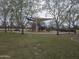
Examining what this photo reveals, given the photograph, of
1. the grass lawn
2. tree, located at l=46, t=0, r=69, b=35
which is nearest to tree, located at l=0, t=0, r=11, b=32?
tree, located at l=46, t=0, r=69, b=35

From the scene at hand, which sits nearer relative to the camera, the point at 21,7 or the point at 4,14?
the point at 21,7

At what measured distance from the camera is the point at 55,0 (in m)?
42.6

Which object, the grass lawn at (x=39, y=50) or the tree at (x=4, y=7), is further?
the tree at (x=4, y=7)

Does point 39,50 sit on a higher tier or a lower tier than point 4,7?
lower

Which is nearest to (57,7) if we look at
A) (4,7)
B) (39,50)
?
(4,7)

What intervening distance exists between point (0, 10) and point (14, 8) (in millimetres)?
4883

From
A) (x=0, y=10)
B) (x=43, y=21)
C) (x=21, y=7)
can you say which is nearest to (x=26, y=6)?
(x=21, y=7)

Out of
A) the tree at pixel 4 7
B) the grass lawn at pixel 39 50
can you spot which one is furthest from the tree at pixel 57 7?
the grass lawn at pixel 39 50

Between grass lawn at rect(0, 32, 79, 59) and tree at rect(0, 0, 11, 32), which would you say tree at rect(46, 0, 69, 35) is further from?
grass lawn at rect(0, 32, 79, 59)

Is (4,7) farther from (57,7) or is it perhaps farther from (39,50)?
(39,50)

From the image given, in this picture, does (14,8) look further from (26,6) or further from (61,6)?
(61,6)

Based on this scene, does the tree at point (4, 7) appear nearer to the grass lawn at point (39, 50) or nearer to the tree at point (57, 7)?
the tree at point (57, 7)

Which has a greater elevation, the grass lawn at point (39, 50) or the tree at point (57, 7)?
the tree at point (57, 7)

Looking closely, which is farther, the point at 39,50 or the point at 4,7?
the point at 4,7
